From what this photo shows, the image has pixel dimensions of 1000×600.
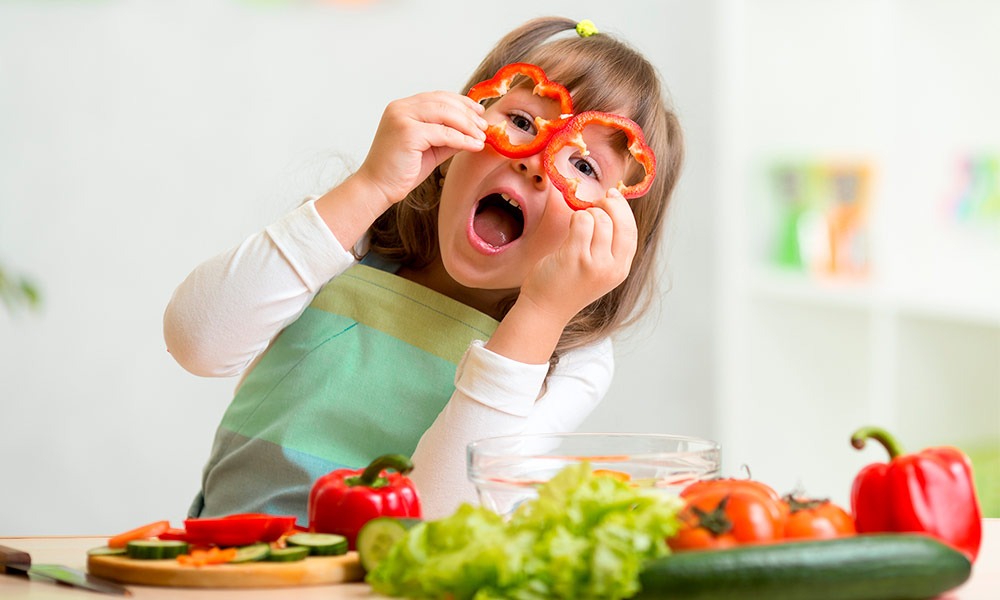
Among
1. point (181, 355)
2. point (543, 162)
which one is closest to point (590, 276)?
point (543, 162)

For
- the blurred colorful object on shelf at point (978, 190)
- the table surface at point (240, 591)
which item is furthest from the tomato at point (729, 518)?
the blurred colorful object on shelf at point (978, 190)

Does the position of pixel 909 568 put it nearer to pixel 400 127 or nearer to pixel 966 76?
pixel 400 127

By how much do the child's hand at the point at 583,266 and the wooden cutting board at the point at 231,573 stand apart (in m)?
0.48

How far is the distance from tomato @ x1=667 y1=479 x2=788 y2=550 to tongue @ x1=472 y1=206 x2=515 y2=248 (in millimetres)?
748

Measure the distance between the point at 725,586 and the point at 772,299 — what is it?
279 cm

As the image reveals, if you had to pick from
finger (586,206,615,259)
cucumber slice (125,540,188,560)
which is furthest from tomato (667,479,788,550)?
finger (586,206,615,259)

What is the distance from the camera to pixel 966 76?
296cm

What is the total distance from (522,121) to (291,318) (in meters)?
0.40

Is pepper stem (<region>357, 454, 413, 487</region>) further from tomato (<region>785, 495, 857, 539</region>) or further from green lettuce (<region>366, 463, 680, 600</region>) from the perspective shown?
tomato (<region>785, 495, 857, 539</region>)

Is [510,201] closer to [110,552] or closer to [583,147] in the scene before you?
[583,147]

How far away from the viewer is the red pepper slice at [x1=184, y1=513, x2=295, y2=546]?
2.97 ft

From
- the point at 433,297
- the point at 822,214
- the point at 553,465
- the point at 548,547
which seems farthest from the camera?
the point at 822,214

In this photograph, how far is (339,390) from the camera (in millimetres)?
Answer: 1551

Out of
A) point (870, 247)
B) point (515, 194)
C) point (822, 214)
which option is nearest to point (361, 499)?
point (515, 194)
